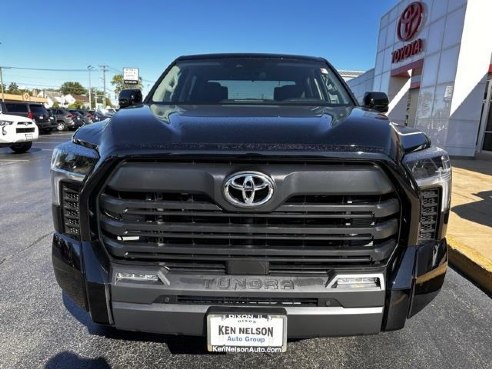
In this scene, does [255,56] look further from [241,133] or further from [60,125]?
[60,125]

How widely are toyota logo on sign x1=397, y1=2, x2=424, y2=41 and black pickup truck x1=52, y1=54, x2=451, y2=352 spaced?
1633 centimetres

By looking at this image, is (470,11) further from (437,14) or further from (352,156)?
(352,156)

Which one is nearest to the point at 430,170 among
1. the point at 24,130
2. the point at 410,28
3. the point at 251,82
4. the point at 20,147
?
the point at 251,82

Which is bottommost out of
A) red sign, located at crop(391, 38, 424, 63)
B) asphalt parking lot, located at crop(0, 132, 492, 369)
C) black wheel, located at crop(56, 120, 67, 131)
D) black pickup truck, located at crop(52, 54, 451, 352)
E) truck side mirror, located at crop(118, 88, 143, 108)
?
black wheel, located at crop(56, 120, 67, 131)

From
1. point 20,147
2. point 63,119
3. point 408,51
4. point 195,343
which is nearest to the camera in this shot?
point 195,343

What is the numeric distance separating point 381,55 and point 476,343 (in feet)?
67.5

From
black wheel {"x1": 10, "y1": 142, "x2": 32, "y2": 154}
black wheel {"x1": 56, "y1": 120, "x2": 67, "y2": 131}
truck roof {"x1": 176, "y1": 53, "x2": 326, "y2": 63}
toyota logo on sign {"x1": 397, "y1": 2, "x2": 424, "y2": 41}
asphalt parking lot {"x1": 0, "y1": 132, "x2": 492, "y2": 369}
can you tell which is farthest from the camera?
black wheel {"x1": 56, "y1": 120, "x2": 67, "y2": 131}

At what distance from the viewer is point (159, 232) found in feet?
6.19

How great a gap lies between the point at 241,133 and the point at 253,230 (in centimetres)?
45

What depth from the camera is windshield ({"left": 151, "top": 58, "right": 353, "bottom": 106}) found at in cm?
320

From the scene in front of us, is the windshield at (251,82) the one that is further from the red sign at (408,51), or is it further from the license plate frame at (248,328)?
the red sign at (408,51)

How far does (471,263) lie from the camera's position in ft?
12.5

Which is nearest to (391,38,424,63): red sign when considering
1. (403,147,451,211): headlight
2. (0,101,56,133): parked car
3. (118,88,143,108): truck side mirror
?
(118,88,143,108): truck side mirror

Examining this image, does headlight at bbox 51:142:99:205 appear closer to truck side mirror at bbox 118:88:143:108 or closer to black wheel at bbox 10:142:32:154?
truck side mirror at bbox 118:88:143:108
